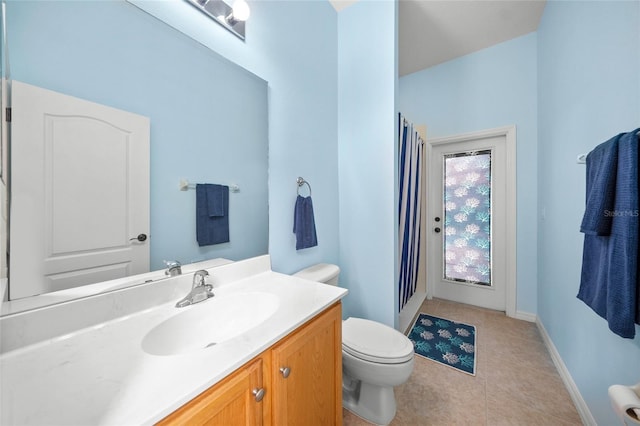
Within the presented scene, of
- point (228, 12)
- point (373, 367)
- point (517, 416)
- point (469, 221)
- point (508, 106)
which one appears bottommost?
point (517, 416)

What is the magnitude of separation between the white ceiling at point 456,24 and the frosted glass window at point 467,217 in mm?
1103

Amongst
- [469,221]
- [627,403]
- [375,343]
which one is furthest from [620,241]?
[469,221]

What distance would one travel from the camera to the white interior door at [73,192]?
627 mm

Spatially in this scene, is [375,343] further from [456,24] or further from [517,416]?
[456,24]

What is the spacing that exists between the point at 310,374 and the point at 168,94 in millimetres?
1219

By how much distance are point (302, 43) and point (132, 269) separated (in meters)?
1.65

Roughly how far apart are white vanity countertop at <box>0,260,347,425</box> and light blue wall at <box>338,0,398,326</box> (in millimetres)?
1100

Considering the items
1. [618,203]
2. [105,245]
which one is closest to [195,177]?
[105,245]

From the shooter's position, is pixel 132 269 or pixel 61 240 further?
pixel 132 269

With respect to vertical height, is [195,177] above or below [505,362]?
above

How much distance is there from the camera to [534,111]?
223 cm

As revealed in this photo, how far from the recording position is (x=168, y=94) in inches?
36.5

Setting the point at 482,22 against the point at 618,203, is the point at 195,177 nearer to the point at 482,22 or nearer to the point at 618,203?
the point at 618,203

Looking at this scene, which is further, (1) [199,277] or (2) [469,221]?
(2) [469,221]
